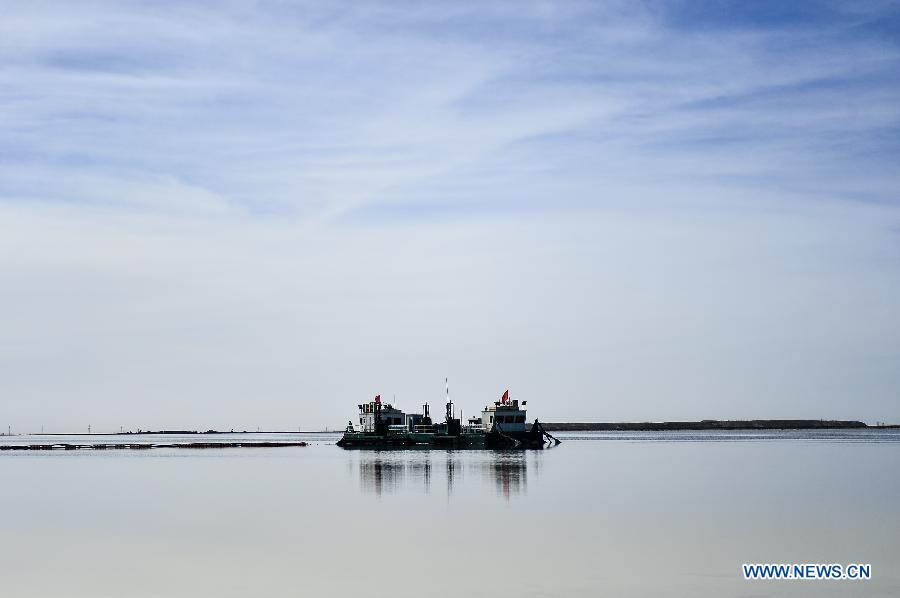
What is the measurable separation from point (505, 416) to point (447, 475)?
61.4m

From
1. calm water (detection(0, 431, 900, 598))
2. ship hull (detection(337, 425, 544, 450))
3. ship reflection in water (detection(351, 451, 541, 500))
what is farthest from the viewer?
ship hull (detection(337, 425, 544, 450))

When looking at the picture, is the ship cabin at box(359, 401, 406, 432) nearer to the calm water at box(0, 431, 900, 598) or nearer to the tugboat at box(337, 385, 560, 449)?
the tugboat at box(337, 385, 560, 449)

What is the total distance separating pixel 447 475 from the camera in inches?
3159

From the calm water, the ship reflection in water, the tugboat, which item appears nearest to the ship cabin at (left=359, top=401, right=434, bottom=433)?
the tugboat

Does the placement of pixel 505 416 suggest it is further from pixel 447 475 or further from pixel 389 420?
pixel 447 475

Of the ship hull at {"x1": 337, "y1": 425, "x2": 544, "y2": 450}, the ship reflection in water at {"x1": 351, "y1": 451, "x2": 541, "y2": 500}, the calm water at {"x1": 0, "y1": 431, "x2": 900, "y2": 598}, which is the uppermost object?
the ship hull at {"x1": 337, "y1": 425, "x2": 544, "y2": 450}

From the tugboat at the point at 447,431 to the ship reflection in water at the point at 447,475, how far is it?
3141 cm

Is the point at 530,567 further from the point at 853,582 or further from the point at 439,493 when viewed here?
the point at 439,493

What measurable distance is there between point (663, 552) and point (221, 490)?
39.2 meters

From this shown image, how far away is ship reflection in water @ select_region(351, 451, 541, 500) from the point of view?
6669 centimetres

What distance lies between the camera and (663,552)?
1433 inches

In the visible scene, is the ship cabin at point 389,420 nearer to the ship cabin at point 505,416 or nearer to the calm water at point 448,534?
the ship cabin at point 505,416

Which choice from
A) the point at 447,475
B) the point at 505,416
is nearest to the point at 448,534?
the point at 447,475

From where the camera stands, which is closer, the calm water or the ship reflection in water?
the calm water
